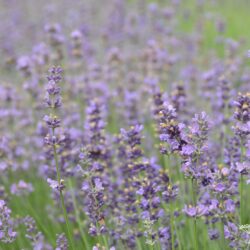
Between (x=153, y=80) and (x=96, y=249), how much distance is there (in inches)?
109

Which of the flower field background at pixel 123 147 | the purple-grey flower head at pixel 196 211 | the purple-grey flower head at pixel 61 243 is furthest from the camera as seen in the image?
the purple-grey flower head at pixel 61 243

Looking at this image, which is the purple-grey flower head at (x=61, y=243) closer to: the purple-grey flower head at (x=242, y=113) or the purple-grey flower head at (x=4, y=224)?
the purple-grey flower head at (x=4, y=224)

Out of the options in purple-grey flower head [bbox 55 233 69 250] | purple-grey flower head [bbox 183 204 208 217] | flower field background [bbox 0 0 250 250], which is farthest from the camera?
purple-grey flower head [bbox 55 233 69 250]

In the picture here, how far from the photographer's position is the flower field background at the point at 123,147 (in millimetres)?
2836

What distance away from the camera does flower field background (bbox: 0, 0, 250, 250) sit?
9.30ft

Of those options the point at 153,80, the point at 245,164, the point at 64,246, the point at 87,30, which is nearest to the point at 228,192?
the point at 245,164

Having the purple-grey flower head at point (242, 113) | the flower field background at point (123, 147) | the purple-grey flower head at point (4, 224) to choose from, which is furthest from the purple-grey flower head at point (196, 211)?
the purple-grey flower head at point (4, 224)

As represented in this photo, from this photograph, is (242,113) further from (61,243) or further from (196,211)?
(61,243)

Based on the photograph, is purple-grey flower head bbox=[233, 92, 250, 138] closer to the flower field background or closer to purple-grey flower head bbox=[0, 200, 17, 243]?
the flower field background

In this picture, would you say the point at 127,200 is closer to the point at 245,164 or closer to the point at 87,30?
the point at 245,164

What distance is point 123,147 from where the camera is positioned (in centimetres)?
398

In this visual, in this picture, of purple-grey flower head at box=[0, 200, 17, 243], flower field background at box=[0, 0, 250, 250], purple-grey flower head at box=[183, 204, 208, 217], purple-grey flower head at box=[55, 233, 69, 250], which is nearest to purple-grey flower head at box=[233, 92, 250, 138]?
flower field background at box=[0, 0, 250, 250]

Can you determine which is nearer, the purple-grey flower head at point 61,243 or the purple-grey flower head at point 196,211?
the purple-grey flower head at point 196,211

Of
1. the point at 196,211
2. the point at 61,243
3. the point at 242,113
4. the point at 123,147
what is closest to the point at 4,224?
the point at 61,243
